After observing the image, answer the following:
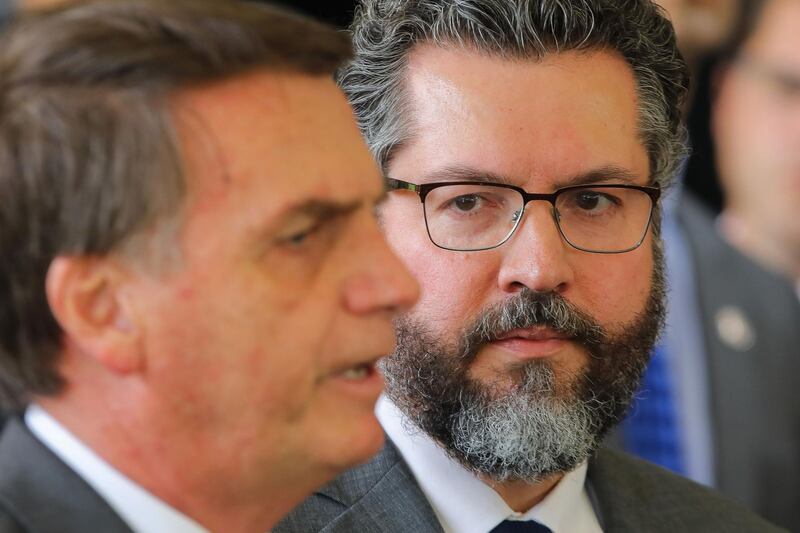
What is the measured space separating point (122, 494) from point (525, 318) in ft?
2.17

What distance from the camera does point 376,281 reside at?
1416mm

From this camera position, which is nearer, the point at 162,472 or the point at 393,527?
the point at 162,472

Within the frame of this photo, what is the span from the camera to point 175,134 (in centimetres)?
131

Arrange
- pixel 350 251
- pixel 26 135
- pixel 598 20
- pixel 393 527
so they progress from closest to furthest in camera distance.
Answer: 1. pixel 26 135
2. pixel 350 251
3. pixel 393 527
4. pixel 598 20

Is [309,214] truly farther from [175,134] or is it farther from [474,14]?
[474,14]

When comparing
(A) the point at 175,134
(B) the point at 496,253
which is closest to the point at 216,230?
(A) the point at 175,134

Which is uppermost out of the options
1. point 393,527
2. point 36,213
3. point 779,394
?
point 36,213

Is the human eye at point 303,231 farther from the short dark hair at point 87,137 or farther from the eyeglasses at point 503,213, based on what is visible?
the eyeglasses at point 503,213

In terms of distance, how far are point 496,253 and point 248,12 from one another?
1.94ft

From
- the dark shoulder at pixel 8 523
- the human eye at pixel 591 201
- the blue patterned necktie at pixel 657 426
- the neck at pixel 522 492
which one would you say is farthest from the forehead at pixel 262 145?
the blue patterned necktie at pixel 657 426

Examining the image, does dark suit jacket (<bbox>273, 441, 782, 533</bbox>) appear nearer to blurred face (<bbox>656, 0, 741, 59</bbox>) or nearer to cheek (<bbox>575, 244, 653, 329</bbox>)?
cheek (<bbox>575, 244, 653, 329</bbox>)

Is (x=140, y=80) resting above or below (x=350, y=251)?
above

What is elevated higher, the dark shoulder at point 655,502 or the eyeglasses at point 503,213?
the eyeglasses at point 503,213

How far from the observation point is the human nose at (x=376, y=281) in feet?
4.60
